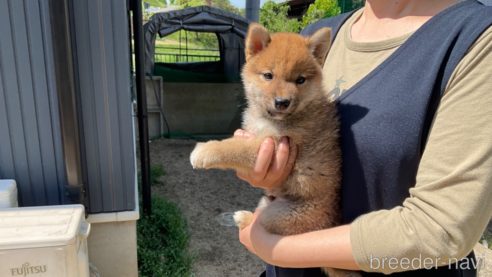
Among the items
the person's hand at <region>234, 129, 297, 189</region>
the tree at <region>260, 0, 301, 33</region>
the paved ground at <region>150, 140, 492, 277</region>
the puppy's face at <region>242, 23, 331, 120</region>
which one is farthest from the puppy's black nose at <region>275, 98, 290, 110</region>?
the tree at <region>260, 0, 301, 33</region>

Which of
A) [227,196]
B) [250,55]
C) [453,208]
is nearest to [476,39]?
[453,208]

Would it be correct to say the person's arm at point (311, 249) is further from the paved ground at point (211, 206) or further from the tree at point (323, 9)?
the tree at point (323, 9)

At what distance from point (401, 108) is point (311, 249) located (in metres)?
0.67

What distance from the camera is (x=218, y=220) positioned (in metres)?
6.07

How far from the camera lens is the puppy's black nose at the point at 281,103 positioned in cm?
195

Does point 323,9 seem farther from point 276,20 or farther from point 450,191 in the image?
point 450,191

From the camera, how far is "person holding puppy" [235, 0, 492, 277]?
3.57 ft

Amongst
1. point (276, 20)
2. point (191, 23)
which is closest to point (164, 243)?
point (191, 23)

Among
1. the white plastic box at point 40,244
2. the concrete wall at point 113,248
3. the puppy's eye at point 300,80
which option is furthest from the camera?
the concrete wall at point 113,248

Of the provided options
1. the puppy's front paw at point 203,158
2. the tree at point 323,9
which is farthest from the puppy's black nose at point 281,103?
the tree at point 323,9

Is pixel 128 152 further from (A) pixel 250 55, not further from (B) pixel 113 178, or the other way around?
(A) pixel 250 55

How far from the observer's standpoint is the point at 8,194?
2.88 m

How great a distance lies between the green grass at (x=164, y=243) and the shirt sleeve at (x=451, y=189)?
384 cm

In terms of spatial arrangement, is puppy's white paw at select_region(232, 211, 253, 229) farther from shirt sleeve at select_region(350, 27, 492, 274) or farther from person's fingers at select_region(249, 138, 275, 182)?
shirt sleeve at select_region(350, 27, 492, 274)
